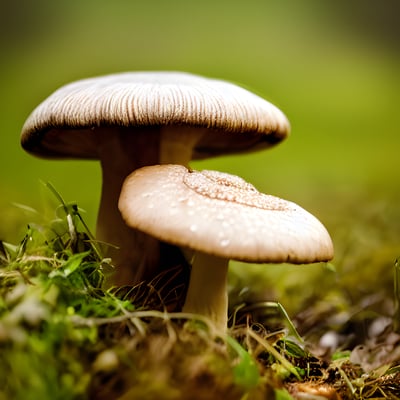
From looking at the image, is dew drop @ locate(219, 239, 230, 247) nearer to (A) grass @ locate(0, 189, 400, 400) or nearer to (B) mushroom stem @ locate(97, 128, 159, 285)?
(A) grass @ locate(0, 189, 400, 400)

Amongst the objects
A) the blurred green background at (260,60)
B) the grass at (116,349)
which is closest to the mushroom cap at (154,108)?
the grass at (116,349)

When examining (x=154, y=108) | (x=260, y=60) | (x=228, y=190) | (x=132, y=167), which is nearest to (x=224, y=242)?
(x=228, y=190)

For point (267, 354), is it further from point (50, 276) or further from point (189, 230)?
point (50, 276)

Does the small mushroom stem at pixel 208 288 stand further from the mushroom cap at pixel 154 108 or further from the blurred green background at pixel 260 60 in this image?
the blurred green background at pixel 260 60

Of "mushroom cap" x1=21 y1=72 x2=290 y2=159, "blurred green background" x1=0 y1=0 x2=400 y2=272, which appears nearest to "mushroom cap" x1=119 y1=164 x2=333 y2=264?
"mushroom cap" x1=21 y1=72 x2=290 y2=159

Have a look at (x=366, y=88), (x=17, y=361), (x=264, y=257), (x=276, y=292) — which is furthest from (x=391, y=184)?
(x=17, y=361)

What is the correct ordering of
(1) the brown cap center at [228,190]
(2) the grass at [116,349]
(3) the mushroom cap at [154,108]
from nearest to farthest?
(2) the grass at [116,349] → (1) the brown cap center at [228,190] → (3) the mushroom cap at [154,108]

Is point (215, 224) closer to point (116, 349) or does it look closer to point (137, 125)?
point (116, 349)
